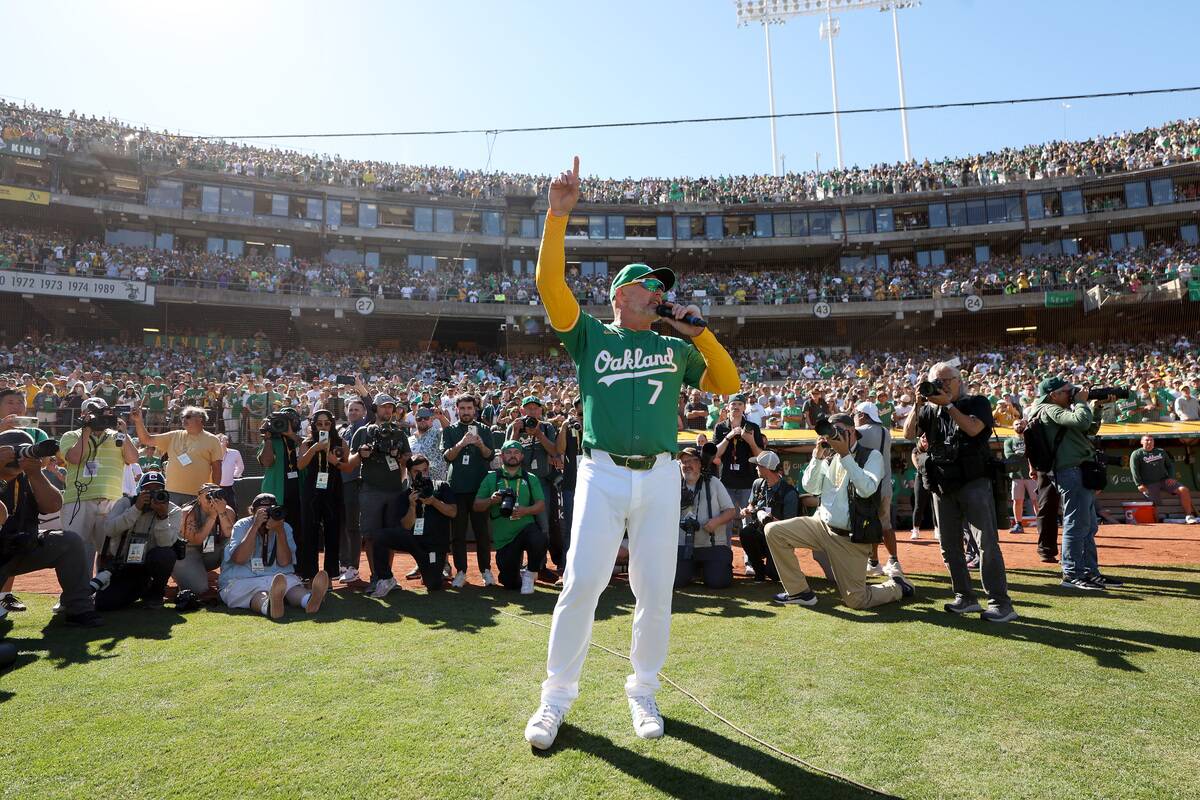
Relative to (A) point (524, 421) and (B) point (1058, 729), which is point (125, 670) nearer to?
(A) point (524, 421)

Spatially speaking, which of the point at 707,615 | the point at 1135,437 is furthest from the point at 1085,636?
the point at 1135,437

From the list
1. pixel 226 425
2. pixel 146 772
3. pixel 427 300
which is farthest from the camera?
pixel 427 300

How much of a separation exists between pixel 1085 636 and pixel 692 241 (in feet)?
113

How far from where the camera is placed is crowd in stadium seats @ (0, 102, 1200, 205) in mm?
32062

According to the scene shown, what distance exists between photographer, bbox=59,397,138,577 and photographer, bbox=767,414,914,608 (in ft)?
21.1

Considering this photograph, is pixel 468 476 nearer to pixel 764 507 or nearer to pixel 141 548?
pixel 141 548

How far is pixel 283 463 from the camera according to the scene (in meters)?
7.05

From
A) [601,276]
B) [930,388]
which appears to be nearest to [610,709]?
[930,388]

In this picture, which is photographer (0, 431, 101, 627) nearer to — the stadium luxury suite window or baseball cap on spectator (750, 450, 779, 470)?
baseball cap on spectator (750, 450, 779, 470)

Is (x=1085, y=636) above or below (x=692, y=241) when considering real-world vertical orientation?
below

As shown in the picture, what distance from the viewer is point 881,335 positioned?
113 ft

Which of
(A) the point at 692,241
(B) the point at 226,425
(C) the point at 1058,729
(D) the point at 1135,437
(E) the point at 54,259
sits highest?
(A) the point at 692,241

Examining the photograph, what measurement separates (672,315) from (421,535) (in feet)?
15.2

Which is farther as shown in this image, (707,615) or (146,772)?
(707,615)
